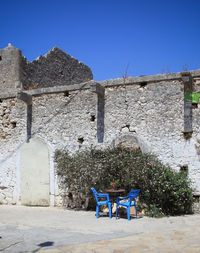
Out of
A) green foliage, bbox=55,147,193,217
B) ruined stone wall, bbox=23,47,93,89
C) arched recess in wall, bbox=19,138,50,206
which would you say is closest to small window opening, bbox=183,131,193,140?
green foliage, bbox=55,147,193,217

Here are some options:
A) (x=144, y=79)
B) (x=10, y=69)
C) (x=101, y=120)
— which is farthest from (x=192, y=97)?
(x=10, y=69)

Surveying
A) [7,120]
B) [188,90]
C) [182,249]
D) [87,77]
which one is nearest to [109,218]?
[182,249]

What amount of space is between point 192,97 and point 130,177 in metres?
2.71

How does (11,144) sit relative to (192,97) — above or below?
below

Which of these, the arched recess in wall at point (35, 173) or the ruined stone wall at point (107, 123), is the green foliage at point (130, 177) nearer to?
the ruined stone wall at point (107, 123)

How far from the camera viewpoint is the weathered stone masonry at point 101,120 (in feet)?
26.9

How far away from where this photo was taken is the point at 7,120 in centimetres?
1052

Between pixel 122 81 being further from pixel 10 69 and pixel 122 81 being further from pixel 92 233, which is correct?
pixel 92 233

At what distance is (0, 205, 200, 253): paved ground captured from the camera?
4.39 metres

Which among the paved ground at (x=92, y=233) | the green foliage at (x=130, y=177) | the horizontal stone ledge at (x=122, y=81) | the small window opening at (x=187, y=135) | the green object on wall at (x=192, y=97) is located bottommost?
the paved ground at (x=92, y=233)

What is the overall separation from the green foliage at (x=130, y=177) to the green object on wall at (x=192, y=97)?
184 cm

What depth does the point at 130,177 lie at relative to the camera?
8.02 meters

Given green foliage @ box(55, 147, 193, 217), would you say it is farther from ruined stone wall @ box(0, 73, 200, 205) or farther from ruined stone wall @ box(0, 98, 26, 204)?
ruined stone wall @ box(0, 98, 26, 204)

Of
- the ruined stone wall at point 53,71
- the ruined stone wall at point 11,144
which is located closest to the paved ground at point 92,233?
the ruined stone wall at point 11,144
